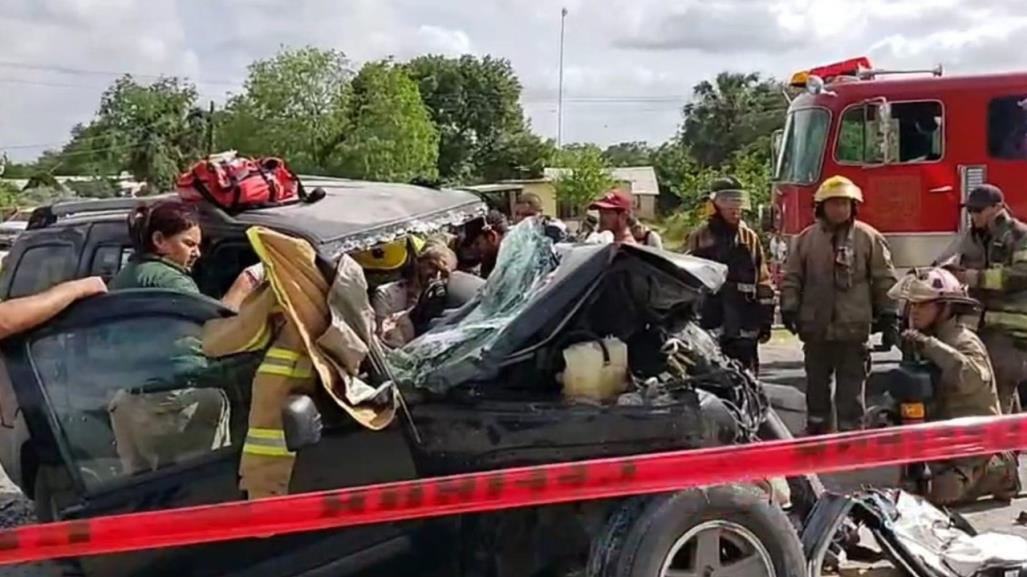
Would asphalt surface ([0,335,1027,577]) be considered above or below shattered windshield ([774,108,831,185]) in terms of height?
below

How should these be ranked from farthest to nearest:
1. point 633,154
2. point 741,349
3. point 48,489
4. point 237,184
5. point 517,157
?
point 633,154 < point 517,157 < point 741,349 < point 237,184 < point 48,489

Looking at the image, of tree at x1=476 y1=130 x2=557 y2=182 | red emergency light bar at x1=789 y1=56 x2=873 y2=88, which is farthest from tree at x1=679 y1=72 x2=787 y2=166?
red emergency light bar at x1=789 y1=56 x2=873 y2=88

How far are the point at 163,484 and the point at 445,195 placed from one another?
2260 millimetres

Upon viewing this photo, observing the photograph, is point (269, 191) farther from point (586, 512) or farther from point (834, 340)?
point (834, 340)

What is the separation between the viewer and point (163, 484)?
3834 mm

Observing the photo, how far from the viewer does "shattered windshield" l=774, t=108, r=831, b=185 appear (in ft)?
34.9

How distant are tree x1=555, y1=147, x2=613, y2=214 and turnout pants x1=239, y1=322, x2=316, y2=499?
42.5 m

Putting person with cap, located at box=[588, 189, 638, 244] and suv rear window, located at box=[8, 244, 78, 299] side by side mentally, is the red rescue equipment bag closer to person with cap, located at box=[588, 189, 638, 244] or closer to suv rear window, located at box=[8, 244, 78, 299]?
suv rear window, located at box=[8, 244, 78, 299]

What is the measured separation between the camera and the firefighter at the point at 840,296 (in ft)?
23.1

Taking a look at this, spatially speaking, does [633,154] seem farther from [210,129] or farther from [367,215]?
[367,215]

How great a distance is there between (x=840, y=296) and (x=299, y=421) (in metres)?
4.18

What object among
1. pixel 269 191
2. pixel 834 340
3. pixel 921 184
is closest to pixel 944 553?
pixel 834 340

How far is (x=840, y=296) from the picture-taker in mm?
7027

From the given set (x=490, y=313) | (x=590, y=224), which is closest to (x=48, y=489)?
(x=490, y=313)
